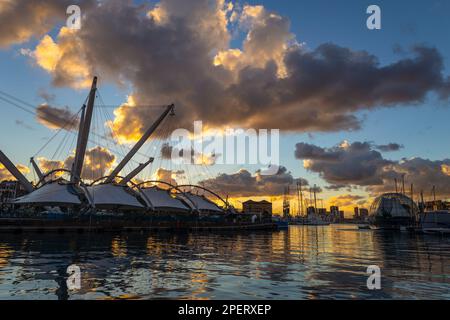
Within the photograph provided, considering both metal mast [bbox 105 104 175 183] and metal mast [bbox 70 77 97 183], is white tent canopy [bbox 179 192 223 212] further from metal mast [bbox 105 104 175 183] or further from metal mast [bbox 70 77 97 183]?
metal mast [bbox 70 77 97 183]

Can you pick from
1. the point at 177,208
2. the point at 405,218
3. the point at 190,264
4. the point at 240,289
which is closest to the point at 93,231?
the point at 177,208

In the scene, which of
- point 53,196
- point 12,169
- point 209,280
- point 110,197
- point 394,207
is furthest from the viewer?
point 394,207

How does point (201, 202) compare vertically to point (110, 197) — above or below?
below

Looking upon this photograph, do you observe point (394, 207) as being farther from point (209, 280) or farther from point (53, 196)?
point (209, 280)

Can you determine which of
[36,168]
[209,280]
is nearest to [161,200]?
[36,168]

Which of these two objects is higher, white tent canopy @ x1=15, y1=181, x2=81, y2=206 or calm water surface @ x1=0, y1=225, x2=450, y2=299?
white tent canopy @ x1=15, y1=181, x2=81, y2=206

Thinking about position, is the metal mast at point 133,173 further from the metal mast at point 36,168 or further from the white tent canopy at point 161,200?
the metal mast at point 36,168

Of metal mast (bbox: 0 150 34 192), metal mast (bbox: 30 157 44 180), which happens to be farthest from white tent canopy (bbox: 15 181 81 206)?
metal mast (bbox: 30 157 44 180)

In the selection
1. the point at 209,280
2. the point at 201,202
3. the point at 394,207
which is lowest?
the point at 209,280

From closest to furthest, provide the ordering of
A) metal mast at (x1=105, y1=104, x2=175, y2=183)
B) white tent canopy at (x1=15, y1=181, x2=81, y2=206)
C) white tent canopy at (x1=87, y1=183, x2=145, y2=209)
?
white tent canopy at (x1=15, y1=181, x2=81, y2=206) → white tent canopy at (x1=87, y1=183, x2=145, y2=209) → metal mast at (x1=105, y1=104, x2=175, y2=183)

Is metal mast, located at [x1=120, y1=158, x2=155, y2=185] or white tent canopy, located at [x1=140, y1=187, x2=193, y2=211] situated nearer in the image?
white tent canopy, located at [x1=140, y1=187, x2=193, y2=211]

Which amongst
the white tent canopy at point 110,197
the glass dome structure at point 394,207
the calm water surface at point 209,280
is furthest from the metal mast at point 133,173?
the glass dome structure at point 394,207
